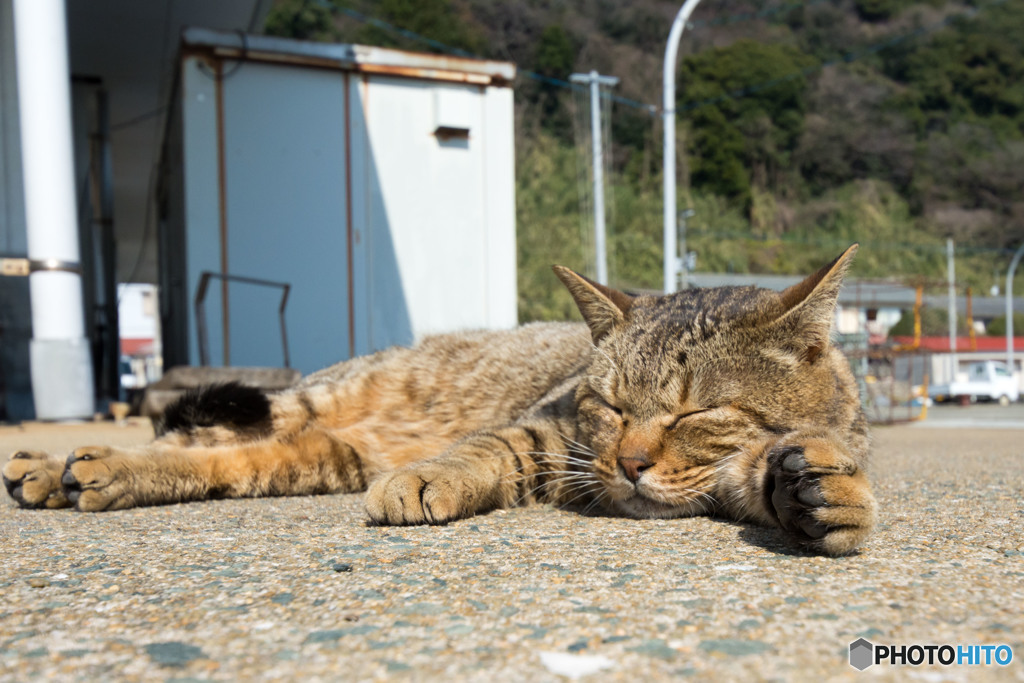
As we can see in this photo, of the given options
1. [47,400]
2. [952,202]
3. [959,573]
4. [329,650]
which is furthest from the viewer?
[952,202]

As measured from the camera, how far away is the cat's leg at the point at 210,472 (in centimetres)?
240

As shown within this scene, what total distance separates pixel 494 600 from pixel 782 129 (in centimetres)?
5324

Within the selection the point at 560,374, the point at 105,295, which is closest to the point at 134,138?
the point at 105,295

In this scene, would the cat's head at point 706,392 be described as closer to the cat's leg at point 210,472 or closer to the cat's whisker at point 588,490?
the cat's whisker at point 588,490

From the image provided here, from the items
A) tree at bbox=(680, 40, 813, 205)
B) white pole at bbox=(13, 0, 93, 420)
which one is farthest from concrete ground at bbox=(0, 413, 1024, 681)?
tree at bbox=(680, 40, 813, 205)

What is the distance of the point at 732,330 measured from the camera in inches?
89.1

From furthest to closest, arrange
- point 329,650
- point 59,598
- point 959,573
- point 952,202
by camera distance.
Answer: point 952,202, point 959,573, point 59,598, point 329,650

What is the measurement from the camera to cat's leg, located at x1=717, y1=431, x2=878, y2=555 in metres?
1.55

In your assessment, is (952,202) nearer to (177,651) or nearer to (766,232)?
(766,232)

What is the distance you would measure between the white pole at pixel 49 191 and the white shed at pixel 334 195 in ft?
3.38

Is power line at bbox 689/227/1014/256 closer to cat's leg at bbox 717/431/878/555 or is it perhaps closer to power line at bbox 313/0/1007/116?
power line at bbox 313/0/1007/116

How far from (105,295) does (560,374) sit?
11544 millimetres

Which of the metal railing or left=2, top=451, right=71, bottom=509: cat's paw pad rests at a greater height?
the metal railing

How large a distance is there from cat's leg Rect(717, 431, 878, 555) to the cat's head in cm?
25
